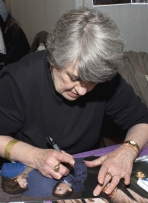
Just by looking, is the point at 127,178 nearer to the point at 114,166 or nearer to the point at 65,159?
the point at 114,166

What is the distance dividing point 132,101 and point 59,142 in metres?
0.40

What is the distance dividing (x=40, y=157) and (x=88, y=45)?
436 mm

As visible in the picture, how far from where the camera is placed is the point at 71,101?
4.44 feet

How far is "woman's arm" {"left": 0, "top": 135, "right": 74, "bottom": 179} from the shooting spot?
1075 millimetres

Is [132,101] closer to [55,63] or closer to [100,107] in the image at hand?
[100,107]

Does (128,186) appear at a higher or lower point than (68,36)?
lower

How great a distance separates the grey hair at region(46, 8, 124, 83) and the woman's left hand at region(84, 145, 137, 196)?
32 centimetres

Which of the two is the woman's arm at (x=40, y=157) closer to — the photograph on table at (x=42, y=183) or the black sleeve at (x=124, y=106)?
the photograph on table at (x=42, y=183)

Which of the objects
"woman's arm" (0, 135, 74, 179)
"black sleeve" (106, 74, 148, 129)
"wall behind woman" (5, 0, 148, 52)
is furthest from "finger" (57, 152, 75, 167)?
"wall behind woman" (5, 0, 148, 52)

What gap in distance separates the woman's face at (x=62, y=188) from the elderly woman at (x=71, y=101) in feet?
0.15

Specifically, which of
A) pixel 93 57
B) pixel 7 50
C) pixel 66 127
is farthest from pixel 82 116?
pixel 7 50

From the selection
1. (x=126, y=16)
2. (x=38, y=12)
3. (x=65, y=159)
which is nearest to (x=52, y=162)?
(x=65, y=159)

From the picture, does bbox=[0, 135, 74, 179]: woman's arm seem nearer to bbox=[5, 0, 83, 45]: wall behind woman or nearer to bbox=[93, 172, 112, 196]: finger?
bbox=[93, 172, 112, 196]: finger

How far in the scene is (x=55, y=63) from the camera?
41.7 inches
